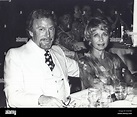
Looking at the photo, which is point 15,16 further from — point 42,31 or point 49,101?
point 49,101

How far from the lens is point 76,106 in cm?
276

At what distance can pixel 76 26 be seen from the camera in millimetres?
2754

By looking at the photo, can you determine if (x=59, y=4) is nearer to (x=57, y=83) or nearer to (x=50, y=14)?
(x=50, y=14)

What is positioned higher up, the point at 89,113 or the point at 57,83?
the point at 57,83

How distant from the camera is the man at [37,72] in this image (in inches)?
107

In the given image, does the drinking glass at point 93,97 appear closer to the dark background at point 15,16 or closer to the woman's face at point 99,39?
the woman's face at point 99,39

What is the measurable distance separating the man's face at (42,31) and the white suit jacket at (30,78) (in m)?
0.05

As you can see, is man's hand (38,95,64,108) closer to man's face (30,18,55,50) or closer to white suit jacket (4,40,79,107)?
white suit jacket (4,40,79,107)

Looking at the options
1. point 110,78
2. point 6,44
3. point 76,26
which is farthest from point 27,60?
point 110,78

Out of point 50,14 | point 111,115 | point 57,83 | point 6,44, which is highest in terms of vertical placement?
point 50,14

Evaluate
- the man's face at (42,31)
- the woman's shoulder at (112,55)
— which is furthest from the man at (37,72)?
the woman's shoulder at (112,55)

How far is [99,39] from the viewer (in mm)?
2789

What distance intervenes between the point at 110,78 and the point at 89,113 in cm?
27

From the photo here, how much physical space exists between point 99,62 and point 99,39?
153 mm
